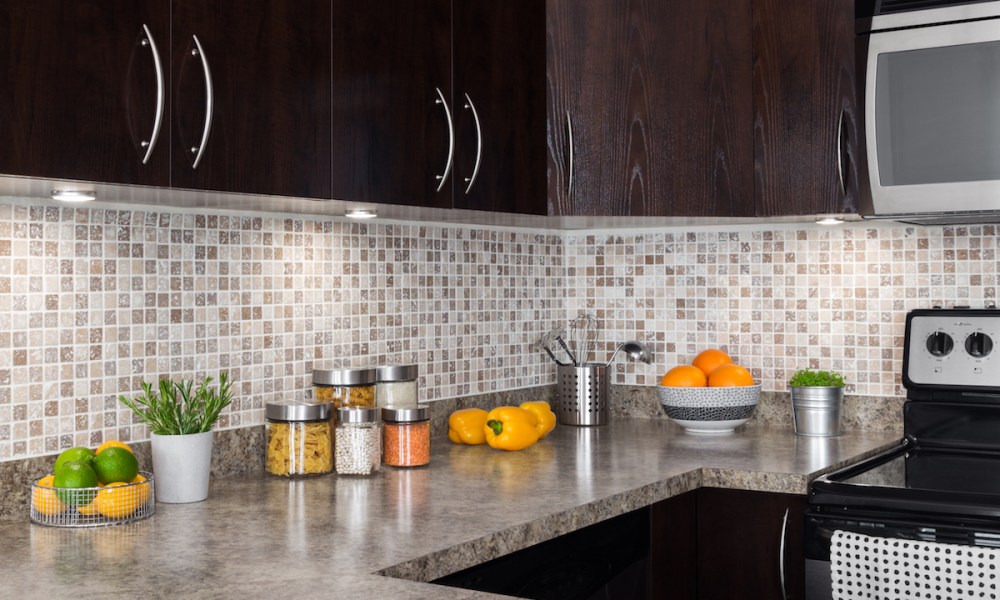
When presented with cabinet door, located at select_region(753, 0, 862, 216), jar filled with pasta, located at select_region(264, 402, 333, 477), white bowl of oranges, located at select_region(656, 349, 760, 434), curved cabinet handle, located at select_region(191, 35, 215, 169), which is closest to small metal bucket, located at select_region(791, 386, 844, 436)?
white bowl of oranges, located at select_region(656, 349, 760, 434)

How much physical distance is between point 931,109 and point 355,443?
1.46m

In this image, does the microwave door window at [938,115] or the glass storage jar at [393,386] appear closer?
the microwave door window at [938,115]

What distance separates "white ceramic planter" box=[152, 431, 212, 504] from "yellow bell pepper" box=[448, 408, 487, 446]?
85 centimetres

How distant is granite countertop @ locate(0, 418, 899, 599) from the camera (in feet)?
4.82

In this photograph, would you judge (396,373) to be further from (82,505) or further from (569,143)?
(82,505)

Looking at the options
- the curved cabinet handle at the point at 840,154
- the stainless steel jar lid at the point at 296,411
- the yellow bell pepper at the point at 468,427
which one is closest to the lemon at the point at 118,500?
the stainless steel jar lid at the point at 296,411

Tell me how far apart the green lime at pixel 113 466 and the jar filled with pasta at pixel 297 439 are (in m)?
0.42

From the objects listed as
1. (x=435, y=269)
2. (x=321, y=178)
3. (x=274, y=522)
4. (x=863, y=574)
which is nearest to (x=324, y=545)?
(x=274, y=522)

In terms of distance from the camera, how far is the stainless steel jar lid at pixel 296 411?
2.20 meters

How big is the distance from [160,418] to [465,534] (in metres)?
0.63

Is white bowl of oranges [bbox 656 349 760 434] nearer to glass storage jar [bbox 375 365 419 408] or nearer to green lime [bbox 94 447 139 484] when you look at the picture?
glass storage jar [bbox 375 365 419 408]

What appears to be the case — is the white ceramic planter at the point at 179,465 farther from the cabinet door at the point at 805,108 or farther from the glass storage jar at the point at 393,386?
the cabinet door at the point at 805,108

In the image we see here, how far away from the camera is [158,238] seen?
2.14 meters

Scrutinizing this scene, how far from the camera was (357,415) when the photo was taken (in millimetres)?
2254
